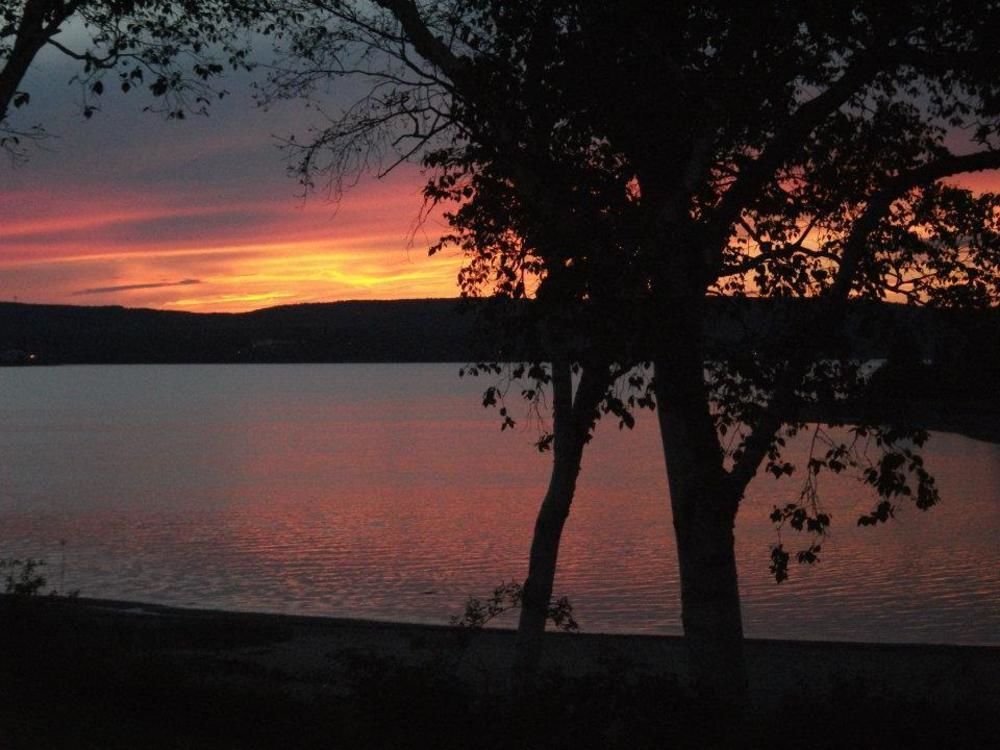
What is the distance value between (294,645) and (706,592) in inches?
342

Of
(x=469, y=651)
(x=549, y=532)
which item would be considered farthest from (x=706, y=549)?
(x=469, y=651)

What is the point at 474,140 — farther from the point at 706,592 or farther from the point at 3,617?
the point at 3,617

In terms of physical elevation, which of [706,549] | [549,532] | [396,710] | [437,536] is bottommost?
[437,536]

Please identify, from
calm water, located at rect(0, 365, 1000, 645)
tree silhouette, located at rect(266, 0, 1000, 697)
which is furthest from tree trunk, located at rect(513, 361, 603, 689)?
calm water, located at rect(0, 365, 1000, 645)

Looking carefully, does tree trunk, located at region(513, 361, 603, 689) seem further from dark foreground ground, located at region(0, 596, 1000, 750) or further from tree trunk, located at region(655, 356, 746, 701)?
tree trunk, located at region(655, 356, 746, 701)

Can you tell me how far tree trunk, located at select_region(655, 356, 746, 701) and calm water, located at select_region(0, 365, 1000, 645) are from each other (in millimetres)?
12143

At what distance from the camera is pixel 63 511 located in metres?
44.9

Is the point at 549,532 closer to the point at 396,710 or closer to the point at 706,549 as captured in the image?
the point at 706,549

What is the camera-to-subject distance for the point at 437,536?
36.9m

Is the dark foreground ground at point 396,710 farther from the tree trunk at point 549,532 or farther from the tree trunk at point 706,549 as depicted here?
the tree trunk at point 549,532

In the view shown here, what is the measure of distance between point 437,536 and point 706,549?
→ 27.0 meters

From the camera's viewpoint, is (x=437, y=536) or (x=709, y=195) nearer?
(x=709, y=195)

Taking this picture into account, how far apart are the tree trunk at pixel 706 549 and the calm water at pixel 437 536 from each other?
12.1 metres

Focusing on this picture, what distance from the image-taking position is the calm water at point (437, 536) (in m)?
25.4
